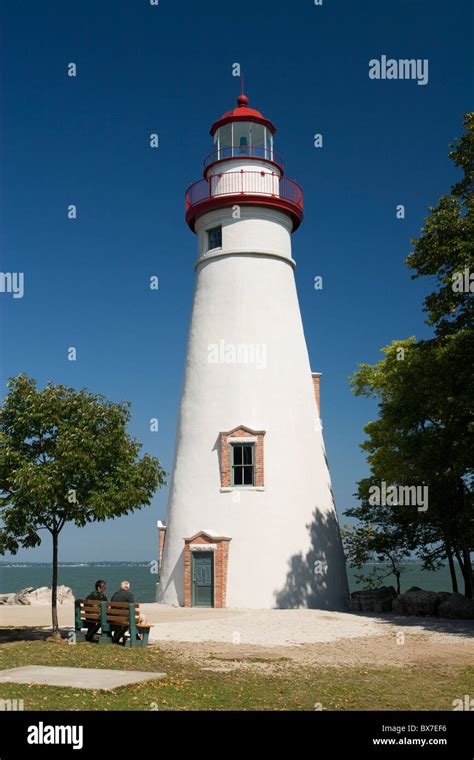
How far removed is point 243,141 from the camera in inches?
1147

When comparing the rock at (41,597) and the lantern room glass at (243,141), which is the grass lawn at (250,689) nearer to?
the rock at (41,597)

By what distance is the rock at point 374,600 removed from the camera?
984 inches

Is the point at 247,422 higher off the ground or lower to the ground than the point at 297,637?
higher

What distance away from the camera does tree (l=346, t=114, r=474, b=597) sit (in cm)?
2022

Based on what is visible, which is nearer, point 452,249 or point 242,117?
point 452,249

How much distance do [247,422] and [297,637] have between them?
9.58 m

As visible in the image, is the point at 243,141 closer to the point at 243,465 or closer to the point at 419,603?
the point at 243,465

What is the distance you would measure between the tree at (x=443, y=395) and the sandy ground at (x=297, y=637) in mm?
4086

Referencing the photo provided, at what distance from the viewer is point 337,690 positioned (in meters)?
10.8

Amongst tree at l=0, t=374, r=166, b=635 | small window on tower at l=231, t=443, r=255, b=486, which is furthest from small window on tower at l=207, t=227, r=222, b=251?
tree at l=0, t=374, r=166, b=635

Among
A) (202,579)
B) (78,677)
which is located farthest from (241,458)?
(78,677)

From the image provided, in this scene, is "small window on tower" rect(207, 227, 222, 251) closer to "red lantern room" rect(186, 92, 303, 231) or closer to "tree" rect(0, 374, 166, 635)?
"red lantern room" rect(186, 92, 303, 231)
